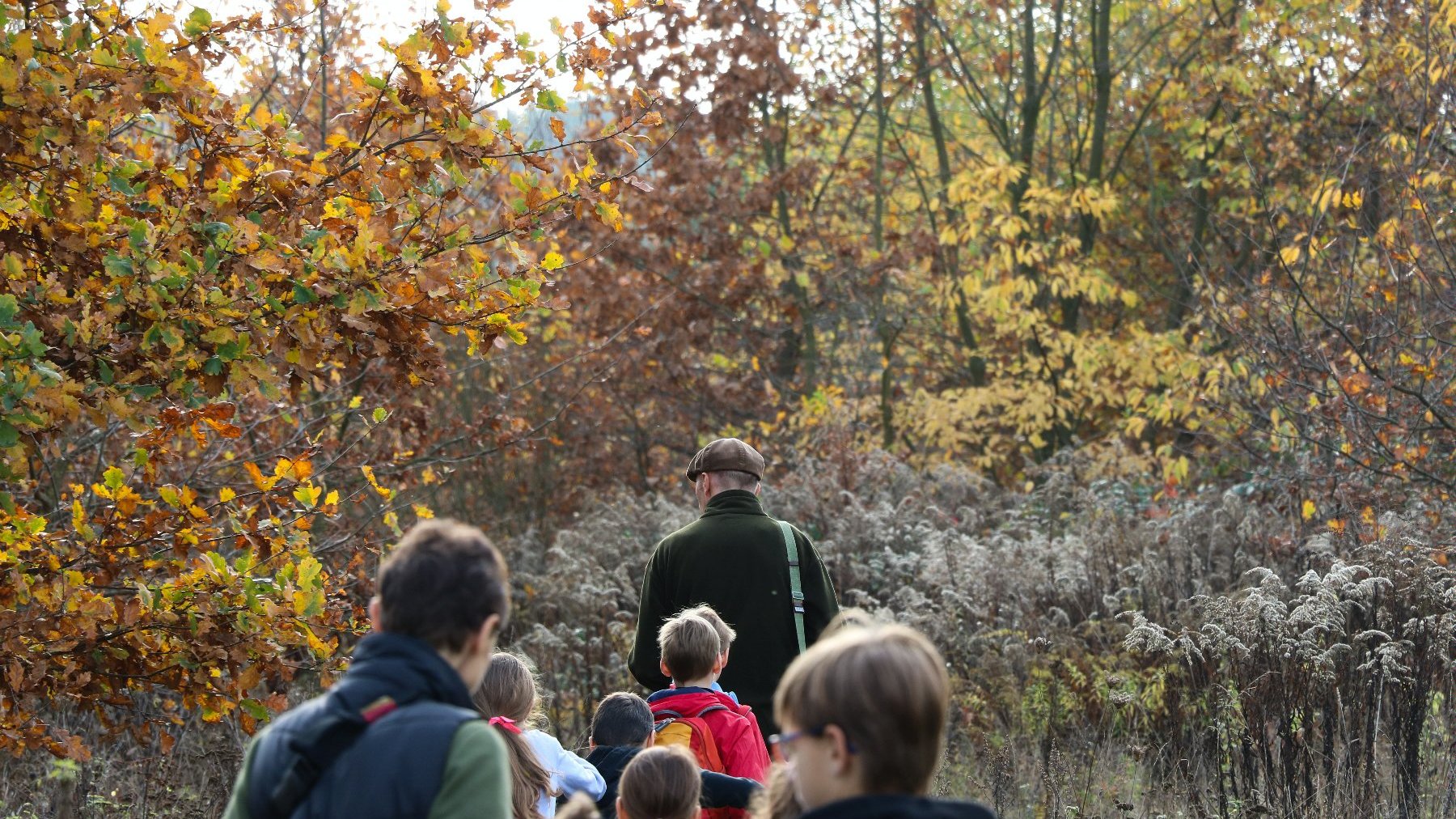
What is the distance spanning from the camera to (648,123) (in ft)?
16.9

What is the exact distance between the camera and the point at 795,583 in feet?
14.7

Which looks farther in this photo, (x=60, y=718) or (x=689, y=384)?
(x=689, y=384)

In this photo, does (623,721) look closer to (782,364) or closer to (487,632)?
(487,632)

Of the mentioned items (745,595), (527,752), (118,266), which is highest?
(118,266)

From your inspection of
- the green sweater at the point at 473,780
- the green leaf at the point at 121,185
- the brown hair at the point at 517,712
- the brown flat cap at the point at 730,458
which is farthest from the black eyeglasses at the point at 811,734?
the green leaf at the point at 121,185

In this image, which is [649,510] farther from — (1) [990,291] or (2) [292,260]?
(2) [292,260]

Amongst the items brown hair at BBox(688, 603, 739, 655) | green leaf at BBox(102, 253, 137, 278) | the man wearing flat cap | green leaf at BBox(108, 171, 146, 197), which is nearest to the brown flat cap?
the man wearing flat cap

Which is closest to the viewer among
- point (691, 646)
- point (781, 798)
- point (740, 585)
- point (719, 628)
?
point (781, 798)

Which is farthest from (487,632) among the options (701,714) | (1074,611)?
(1074,611)

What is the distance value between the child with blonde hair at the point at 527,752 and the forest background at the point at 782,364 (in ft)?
2.63

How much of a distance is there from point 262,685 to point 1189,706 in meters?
5.18

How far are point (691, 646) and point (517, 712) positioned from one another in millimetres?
519

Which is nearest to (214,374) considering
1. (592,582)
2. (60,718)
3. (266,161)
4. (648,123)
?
(266,161)

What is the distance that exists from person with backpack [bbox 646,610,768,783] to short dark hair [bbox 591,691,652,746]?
147 mm
